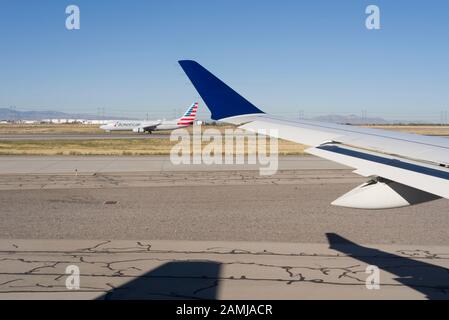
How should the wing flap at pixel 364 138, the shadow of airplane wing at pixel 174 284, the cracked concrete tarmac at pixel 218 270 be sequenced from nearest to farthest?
the wing flap at pixel 364 138 < the shadow of airplane wing at pixel 174 284 < the cracked concrete tarmac at pixel 218 270

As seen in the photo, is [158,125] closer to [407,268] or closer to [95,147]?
[95,147]

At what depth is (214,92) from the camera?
655 cm

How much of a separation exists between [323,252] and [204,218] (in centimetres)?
378

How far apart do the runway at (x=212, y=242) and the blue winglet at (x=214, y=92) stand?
8.31ft

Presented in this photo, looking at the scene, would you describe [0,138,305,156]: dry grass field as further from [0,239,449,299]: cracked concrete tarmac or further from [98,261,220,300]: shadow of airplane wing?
[98,261,220,300]: shadow of airplane wing

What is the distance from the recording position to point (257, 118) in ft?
23.2

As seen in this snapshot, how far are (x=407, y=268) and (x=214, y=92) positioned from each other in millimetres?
4310

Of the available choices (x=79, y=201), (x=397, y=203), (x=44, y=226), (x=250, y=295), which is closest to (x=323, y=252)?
(x=250, y=295)

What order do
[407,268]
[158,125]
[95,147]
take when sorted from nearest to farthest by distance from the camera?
[407,268] → [95,147] → [158,125]

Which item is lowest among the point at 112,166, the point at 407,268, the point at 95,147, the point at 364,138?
the point at 407,268

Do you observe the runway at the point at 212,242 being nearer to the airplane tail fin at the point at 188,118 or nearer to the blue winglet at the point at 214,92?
the blue winglet at the point at 214,92

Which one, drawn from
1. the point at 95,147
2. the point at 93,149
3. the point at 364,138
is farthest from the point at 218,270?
the point at 95,147

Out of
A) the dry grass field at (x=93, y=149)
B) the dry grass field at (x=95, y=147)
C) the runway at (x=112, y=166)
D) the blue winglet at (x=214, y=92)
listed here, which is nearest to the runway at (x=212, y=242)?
the blue winglet at (x=214, y=92)

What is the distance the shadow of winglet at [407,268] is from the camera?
21.4 ft
